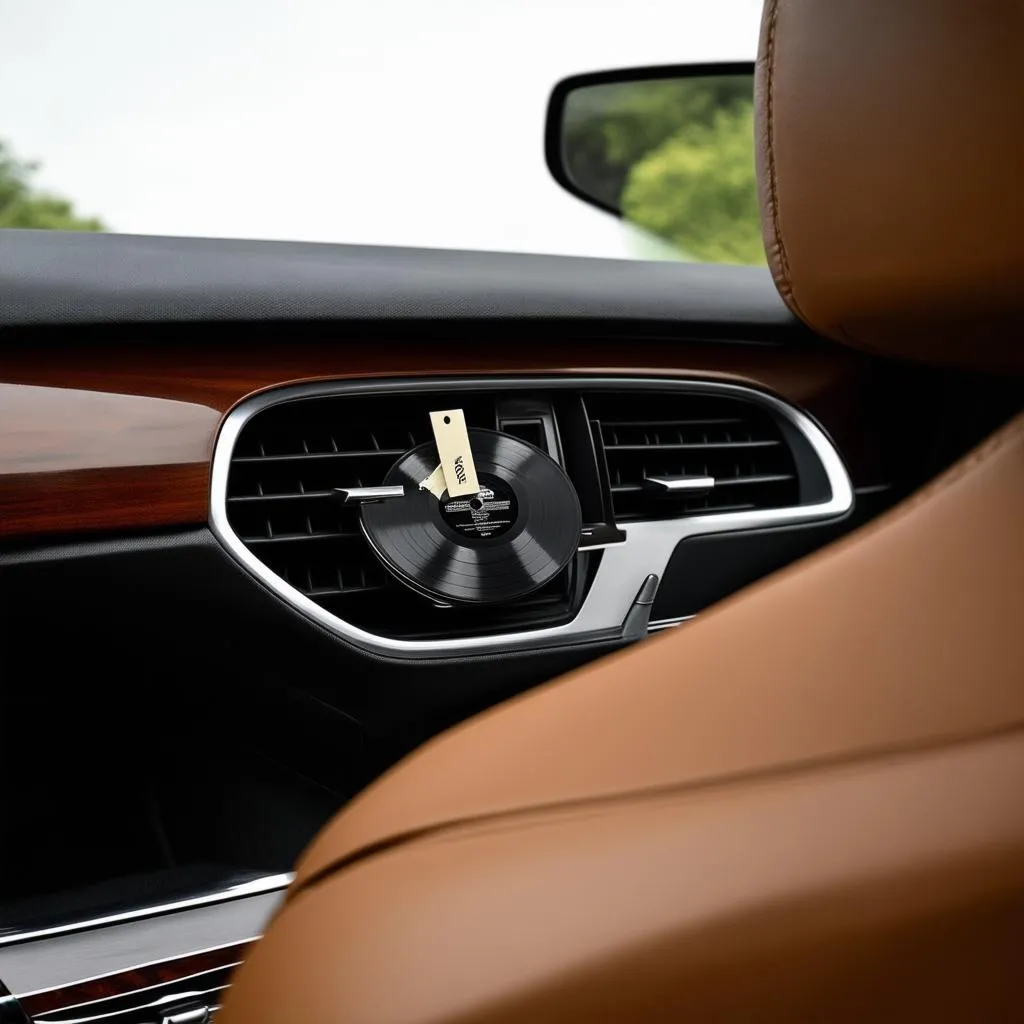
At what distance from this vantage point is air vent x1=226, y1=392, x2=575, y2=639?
1.22 m

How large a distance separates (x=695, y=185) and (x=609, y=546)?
15.8m

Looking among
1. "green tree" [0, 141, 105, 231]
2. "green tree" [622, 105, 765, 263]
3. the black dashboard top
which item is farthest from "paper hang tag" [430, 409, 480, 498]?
"green tree" [622, 105, 765, 263]

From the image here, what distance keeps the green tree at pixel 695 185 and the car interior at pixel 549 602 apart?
14.1 metres

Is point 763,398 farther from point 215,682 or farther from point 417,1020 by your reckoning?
point 417,1020

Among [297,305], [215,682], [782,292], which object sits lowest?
[782,292]

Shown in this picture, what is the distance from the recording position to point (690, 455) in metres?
1.50

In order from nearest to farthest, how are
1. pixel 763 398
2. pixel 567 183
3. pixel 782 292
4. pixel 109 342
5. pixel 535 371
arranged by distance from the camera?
1. pixel 782 292
2. pixel 109 342
3. pixel 535 371
4. pixel 763 398
5. pixel 567 183

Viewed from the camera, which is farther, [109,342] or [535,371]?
[535,371]

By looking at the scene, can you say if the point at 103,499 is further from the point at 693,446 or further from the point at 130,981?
the point at 693,446

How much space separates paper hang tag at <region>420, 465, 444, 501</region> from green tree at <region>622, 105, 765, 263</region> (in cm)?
1484

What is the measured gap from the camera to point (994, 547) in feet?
1.69

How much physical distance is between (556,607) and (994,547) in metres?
0.89

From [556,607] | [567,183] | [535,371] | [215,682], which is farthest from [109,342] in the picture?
[567,183]

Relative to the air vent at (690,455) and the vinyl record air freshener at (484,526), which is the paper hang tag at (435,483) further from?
the air vent at (690,455)
